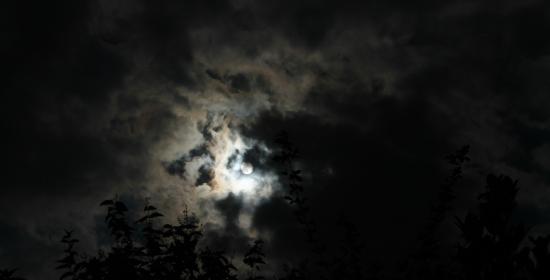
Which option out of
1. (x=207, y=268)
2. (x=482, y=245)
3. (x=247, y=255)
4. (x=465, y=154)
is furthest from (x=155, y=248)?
(x=465, y=154)

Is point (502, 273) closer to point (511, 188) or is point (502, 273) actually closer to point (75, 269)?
point (511, 188)

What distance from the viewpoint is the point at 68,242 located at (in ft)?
29.8

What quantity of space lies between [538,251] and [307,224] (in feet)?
39.7

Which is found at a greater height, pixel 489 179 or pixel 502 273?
pixel 489 179

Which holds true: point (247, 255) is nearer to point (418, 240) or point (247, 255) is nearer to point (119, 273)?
point (119, 273)

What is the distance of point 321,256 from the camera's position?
17.8 m

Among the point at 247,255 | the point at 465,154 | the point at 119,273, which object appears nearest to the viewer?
the point at 119,273

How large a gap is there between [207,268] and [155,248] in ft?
3.82

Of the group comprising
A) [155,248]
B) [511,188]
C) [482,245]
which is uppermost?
[155,248]

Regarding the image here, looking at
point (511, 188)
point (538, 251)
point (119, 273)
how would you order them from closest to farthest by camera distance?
point (538, 251), point (511, 188), point (119, 273)

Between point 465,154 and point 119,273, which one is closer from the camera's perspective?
point 119,273

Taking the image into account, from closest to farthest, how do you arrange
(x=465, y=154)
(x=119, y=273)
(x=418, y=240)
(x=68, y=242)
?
(x=119, y=273)
(x=68, y=242)
(x=465, y=154)
(x=418, y=240)

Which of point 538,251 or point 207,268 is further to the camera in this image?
point 207,268

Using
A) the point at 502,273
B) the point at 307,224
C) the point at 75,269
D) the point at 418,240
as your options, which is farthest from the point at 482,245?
the point at 418,240
